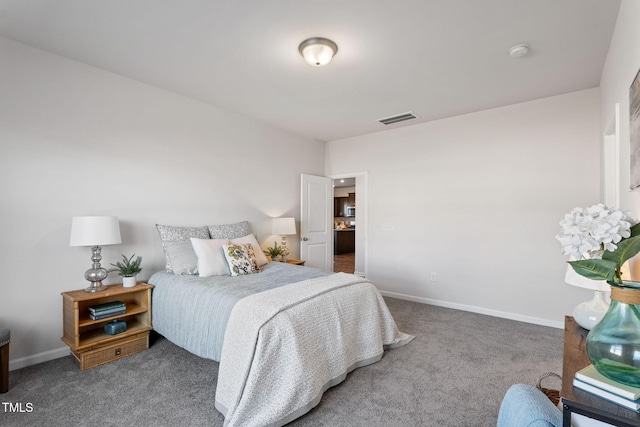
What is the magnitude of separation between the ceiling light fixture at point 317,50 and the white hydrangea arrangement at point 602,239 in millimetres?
2007

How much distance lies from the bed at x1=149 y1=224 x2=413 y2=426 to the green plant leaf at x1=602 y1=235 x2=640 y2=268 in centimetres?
161

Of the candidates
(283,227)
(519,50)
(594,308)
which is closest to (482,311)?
(594,308)

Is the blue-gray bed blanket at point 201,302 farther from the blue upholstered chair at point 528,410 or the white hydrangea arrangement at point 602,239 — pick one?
the white hydrangea arrangement at point 602,239

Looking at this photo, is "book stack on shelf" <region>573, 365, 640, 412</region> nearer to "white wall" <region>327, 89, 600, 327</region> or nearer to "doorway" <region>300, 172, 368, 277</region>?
"white wall" <region>327, 89, 600, 327</region>

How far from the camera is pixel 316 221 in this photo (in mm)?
5262

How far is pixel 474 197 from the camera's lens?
13.2 ft

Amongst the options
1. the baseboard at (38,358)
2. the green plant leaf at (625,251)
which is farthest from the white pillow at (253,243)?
the green plant leaf at (625,251)

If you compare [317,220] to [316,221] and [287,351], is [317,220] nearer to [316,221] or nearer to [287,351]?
[316,221]

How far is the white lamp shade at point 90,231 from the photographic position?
251cm

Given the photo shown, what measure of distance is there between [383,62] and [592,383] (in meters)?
2.60

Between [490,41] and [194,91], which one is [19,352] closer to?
[194,91]

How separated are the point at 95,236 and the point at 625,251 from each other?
10.6ft

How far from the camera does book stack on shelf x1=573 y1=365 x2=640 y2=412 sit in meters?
0.84

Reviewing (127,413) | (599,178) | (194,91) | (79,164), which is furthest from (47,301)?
(599,178)
